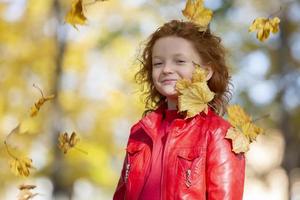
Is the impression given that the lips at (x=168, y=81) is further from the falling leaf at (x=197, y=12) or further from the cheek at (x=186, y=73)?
the falling leaf at (x=197, y=12)

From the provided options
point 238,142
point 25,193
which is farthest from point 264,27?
point 25,193

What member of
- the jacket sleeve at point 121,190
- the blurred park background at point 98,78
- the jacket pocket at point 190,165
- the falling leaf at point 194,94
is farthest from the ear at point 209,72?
the blurred park background at point 98,78

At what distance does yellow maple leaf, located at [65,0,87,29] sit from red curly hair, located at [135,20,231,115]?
0.98 ft

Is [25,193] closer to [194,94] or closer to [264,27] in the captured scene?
[194,94]

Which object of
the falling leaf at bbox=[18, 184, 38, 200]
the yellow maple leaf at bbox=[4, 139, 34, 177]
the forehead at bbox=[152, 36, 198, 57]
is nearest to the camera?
the forehead at bbox=[152, 36, 198, 57]

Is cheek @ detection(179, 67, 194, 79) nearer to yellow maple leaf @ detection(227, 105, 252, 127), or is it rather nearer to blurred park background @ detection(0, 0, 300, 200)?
yellow maple leaf @ detection(227, 105, 252, 127)

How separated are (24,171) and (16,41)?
319 inches

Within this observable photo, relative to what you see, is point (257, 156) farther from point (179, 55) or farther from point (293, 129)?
point (179, 55)

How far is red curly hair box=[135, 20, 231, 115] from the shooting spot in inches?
100

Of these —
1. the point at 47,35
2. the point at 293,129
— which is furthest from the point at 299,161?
the point at 47,35

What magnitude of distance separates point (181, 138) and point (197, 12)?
0.63 meters

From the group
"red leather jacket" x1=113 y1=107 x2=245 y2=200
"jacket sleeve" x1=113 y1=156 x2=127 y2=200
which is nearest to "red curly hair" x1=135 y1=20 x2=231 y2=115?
"red leather jacket" x1=113 y1=107 x2=245 y2=200

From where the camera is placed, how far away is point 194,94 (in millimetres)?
2375

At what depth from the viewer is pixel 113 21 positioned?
11781mm
